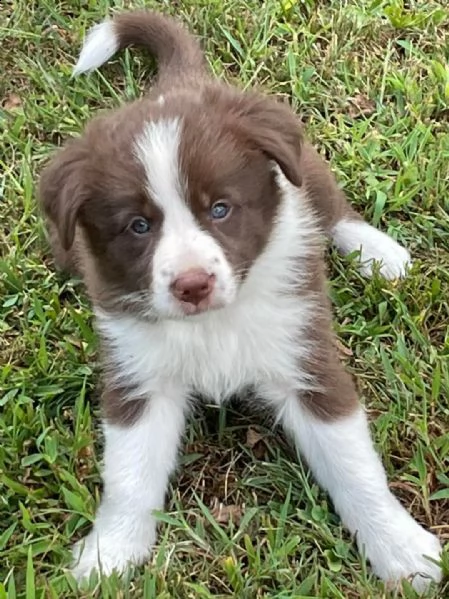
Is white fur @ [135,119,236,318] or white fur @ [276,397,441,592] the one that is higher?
white fur @ [135,119,236,318]

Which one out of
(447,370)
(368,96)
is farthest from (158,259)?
(368,96)

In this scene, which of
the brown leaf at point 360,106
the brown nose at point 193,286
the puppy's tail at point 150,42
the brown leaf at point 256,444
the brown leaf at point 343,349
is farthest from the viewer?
the brown leaf at point 360,106

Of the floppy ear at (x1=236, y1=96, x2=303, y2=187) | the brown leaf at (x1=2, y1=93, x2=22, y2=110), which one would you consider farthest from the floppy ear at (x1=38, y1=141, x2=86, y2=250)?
the brown leaf at (x1=2, y1=93, x2=22, y2=110)

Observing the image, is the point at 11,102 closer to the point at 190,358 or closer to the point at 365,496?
the point at 190,358

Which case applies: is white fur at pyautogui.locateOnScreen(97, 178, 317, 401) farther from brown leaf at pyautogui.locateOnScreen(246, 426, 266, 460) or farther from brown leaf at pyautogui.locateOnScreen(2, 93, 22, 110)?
brown leaf at pyautogui.locateOnScreen(2, 93, 22, 110)

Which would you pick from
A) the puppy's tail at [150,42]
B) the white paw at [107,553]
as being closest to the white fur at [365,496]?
the white paw at [107,553]

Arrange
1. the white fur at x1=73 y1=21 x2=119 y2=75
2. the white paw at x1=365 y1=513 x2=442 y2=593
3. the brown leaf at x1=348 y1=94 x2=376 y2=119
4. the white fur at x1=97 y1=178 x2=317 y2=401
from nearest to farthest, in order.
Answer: the white paw at x1=365 y1=513 x2=442 y2=593
the white fur at x1=97 y1=178 x2=317 y2=401
the white fur at x1=73 y1=21 x2=119 y2=75
the brown leaf at x1=348 y1=94 x2=376 y2=119

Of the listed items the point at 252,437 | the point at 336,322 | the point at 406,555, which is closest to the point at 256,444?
the point at 252,437

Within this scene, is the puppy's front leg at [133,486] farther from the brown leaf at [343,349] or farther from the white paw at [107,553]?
the brown leaf at [343,349]

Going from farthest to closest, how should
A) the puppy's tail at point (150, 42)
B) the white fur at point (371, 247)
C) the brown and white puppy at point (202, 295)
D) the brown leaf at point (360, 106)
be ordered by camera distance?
the brown leaf at point (360, 106) → the puppy's tail at point (150, 42) → the white fur at point (371, 247) → the brown and white puppy at point (202, 295)
